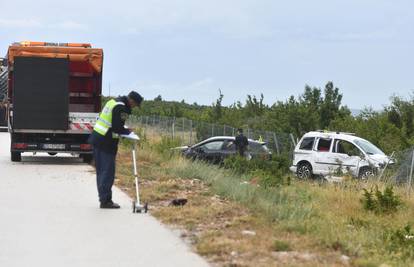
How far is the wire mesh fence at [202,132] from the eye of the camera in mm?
29720

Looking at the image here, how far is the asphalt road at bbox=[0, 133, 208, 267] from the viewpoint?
23.8 feet

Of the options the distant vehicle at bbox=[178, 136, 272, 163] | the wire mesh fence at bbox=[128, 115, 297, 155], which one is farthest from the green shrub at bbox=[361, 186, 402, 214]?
the wire mesh fence at bbox=[128, 115, 297, 155]

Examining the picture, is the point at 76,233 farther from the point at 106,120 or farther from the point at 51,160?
the point at 51,160

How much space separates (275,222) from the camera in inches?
357

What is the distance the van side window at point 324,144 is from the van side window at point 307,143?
0.30 metres

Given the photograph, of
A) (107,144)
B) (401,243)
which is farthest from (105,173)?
(401,243)

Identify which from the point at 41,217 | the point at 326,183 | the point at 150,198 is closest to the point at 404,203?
the point at 326,183

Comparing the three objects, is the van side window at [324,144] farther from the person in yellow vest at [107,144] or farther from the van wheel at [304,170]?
the person in yellow vest at [107,144]

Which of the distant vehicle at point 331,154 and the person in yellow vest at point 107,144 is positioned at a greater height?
the person in yellow vest at point 107,144

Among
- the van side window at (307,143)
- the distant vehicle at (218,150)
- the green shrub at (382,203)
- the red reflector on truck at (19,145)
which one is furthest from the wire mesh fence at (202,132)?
the green shrub at (382,203)

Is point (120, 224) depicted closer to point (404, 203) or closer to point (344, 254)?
point (344, 254)

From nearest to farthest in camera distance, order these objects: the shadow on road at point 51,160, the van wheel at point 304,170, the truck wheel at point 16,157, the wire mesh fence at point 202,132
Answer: the truck wheel at point 16,157 < the shadow on road at point 51,160 < the van wheel at point 304,170 < the wire mesh fence at point 202,132

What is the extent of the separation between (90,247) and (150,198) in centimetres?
408

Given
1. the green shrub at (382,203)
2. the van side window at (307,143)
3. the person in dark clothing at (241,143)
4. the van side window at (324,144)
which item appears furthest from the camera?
the van side window at (307,143)
